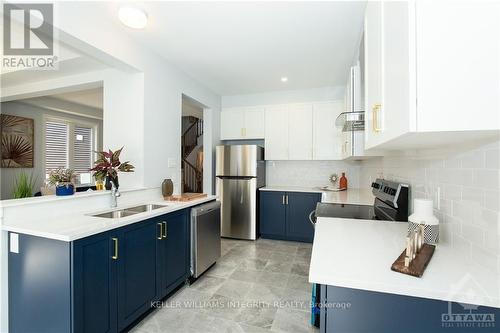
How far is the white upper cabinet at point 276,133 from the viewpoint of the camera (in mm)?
3979

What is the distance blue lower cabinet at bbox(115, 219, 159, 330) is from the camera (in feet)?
5.18

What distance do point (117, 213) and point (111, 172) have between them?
38 cm

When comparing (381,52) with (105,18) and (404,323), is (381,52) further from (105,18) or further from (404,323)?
(105,18)

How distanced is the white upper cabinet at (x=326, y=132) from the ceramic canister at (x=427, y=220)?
258cm

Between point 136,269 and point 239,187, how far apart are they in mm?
2214

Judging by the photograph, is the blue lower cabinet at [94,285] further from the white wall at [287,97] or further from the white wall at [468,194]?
the white wall at [287,97]

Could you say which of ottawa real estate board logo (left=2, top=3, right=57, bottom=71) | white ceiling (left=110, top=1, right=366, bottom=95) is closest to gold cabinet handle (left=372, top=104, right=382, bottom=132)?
white ceiling (left=110, top=1, right=366, bottom=95)

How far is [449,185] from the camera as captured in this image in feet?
3.82

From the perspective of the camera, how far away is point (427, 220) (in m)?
1.14

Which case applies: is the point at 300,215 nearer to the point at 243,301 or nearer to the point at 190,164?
the point at 243,301

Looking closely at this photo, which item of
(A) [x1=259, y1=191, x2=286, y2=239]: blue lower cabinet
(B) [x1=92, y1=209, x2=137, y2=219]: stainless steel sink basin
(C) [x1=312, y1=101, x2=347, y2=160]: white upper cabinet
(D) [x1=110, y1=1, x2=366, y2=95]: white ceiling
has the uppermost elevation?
(D) [x1=110, y1=1, x2=366, y2=95]: white ceiling

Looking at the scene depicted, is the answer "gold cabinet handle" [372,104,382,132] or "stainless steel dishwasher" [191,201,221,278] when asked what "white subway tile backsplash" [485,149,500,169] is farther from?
"stainless steel dishwasher" [191,201,221,278]

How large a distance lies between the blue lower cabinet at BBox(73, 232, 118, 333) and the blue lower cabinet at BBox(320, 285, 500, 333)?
1.35 m

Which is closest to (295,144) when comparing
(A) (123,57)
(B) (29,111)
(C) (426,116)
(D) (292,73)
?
(D) (292,73)
